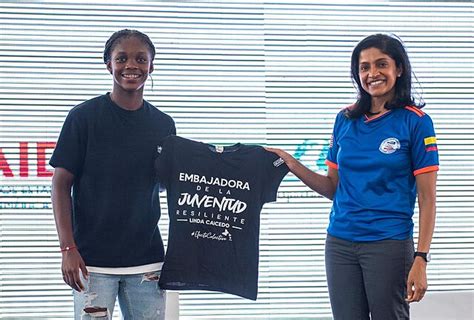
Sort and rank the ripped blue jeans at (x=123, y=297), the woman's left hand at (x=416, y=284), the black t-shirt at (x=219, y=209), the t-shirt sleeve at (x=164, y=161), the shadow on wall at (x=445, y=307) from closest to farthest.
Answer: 1. the woman's left hand at (x=416, y=284)
2. the ripped blue jeans at (x=123, y=297)
3. the t-shirt sleeve at (x=164, y=161)
4. the black t-shirt at (x=219, y=209)
5. the shadow on wall at (x=445, y=307)

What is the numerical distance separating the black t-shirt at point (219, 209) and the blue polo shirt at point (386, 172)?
433 millimetres

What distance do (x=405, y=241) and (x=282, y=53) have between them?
5.84 ft

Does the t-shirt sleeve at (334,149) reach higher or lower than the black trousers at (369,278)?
higher

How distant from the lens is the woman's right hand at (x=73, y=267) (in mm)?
1933

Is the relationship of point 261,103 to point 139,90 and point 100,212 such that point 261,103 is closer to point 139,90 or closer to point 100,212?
point 139,90

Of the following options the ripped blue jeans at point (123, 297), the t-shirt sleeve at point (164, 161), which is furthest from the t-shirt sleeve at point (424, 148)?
the ripped blue jeans at point (123, 297)

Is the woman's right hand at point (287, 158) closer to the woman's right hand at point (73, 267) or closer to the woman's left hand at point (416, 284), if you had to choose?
the woman's left hand at point (416, 284)

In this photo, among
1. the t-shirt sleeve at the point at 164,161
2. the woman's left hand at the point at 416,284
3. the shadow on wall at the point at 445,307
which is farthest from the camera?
the shadow on wall at the point at 445,307

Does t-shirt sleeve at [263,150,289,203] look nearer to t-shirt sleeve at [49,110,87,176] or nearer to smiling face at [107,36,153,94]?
smiling face at [107,36,153,94]

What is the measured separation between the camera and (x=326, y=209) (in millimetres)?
3533

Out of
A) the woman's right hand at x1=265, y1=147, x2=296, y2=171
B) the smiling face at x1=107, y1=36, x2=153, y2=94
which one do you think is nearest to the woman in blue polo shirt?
the woman's right hand at x1=265, y1=147, x2=296, y2=171

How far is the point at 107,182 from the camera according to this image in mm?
1985

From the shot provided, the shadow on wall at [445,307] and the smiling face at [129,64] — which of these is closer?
the smiling face at [129,64]

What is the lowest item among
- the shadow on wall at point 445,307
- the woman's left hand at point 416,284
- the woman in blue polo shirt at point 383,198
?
the shadow on wall at point 445,307
